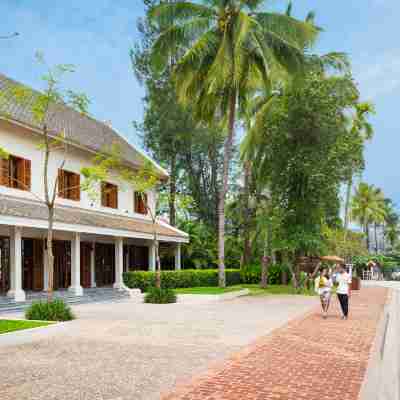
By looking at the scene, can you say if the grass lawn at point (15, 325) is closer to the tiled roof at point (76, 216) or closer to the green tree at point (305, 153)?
the tiled roof at point (76, 216)

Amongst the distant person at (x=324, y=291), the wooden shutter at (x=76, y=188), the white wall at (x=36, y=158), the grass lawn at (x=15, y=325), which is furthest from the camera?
the wooden shutter at (x=76, y=188)

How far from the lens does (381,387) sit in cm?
754

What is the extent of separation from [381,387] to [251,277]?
27.5 metres

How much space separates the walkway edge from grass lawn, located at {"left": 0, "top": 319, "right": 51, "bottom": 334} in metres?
7.30

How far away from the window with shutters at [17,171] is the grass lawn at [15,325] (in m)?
7.84

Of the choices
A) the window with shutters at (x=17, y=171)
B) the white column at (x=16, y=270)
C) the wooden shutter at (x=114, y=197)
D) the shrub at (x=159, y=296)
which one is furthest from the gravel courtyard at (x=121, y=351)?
the wooden shutter at (x=114, y=197)

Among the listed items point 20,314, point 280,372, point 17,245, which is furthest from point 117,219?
point 280,372

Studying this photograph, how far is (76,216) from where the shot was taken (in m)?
21.4

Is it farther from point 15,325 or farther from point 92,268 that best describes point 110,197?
point 15,325

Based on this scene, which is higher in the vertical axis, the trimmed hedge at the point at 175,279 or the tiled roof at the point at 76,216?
the tiled roof at the point at 76,216

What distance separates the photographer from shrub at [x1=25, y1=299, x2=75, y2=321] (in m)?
13.6

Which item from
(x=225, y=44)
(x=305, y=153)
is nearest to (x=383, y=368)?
(x=225, y=44)

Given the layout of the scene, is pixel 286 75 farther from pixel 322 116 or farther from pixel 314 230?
pixel 314 230

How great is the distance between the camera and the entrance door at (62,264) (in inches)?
880
